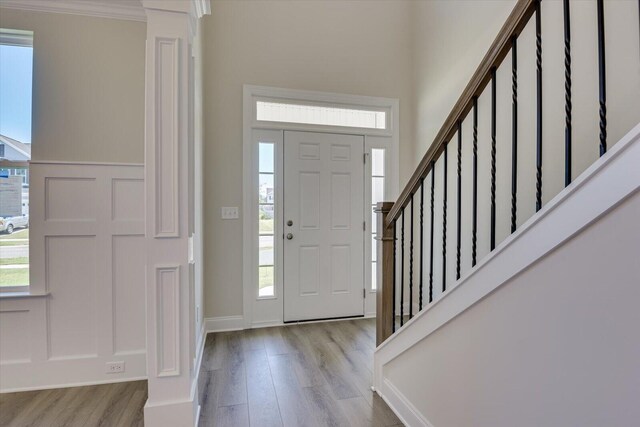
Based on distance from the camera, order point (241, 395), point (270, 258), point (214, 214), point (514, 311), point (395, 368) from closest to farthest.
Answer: point (514, 311) → point (395, 368) → point (241, 395) → point (214, 214) → point (270, 258)

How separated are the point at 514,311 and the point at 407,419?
1001 mm

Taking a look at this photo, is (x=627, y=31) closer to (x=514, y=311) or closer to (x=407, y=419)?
(x=514, y=311)

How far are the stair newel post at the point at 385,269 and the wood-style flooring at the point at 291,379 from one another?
0.42 metres

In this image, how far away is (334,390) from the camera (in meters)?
2.10

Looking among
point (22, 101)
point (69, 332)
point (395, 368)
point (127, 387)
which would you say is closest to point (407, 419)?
point (395, 368)

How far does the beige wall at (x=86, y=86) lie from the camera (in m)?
2.10

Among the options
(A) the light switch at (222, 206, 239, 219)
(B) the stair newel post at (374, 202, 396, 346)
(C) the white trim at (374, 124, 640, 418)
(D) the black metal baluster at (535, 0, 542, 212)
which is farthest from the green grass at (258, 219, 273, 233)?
(D) the black metal baluster at (535, 0, 542, 212)

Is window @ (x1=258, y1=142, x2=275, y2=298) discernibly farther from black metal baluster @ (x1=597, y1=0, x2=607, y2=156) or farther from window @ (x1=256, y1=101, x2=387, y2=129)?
black metal baluster @ (x1=597, y1=0, x2=607, y2=156)

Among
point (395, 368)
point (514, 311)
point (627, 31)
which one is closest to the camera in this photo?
point (514, 311)

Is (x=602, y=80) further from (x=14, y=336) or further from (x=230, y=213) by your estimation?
(x=14, y=336)

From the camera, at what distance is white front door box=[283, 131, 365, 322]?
3.30 m

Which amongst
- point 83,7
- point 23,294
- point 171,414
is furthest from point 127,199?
point 171,414

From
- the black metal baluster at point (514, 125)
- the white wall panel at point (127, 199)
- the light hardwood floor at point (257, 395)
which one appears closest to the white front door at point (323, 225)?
the light hardwood floor at point (257, 395)

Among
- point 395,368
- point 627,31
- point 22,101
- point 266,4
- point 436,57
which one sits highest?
point 266,4
